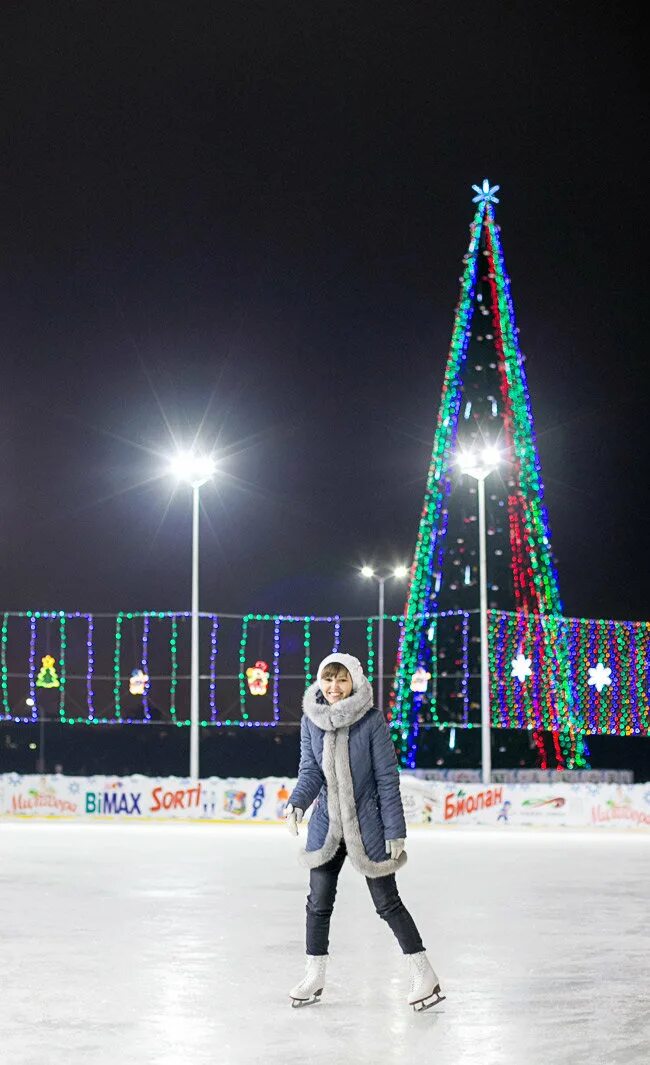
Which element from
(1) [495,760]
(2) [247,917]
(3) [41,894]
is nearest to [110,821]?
(1) [495,760]

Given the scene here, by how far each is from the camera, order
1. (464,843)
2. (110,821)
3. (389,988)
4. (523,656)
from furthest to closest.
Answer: (523,656)
(110,821)
(464,843)
(389,988)

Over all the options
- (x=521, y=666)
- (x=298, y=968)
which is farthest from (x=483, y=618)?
(x=298, y=968)

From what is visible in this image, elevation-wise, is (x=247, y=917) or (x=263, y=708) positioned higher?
(x=263, y=708)

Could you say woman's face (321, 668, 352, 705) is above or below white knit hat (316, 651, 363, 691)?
below

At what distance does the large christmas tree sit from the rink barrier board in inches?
192

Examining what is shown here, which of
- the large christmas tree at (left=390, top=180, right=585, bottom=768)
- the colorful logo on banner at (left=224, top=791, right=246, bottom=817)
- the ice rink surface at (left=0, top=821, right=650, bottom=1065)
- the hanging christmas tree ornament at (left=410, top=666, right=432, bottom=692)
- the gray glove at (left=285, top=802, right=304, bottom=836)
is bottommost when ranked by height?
the ice rink surface at (left=0, top=821, right=650, bottom=1065)

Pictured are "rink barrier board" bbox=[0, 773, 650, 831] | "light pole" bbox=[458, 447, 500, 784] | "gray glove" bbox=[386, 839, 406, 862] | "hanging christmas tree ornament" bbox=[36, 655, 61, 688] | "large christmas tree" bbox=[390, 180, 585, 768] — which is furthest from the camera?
"hanging christmas tree ornament" bbox=[36, 655, 61, 688]

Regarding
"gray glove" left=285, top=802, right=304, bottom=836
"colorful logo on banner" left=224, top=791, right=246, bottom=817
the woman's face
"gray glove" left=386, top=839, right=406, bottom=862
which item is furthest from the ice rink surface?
"colorful logo on banner" left=224, top=791, right=246, bottom=817

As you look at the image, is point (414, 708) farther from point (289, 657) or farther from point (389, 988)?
point (389, 988)

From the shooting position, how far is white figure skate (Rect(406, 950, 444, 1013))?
7711mm

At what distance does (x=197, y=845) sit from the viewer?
22266 mm

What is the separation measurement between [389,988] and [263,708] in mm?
33110

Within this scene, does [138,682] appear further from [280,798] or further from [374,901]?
[374,901]

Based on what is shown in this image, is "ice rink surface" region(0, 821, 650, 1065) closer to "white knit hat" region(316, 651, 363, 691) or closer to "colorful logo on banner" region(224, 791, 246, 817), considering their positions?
"white knit hat" region(316, 651, 363, 691)
